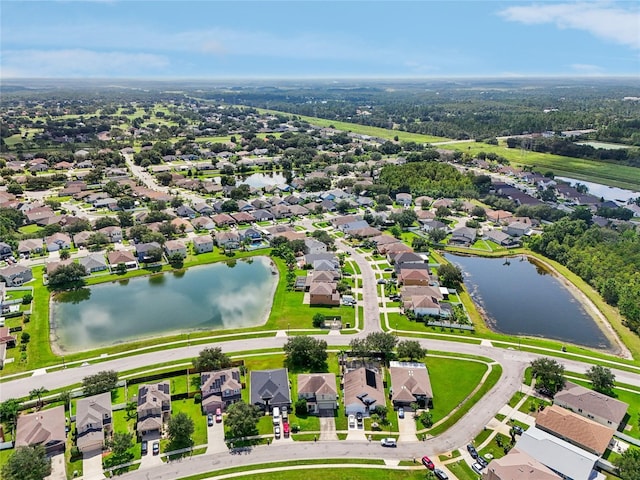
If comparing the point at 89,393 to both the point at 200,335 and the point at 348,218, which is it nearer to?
the point at 200,335

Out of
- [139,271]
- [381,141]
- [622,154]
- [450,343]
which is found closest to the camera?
[450,343]

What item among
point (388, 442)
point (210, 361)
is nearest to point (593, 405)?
point (388, 442)

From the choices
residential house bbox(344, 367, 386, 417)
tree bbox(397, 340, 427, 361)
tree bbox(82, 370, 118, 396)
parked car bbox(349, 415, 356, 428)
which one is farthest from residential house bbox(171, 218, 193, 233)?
parked car bbox(349, 415, 356, 428)

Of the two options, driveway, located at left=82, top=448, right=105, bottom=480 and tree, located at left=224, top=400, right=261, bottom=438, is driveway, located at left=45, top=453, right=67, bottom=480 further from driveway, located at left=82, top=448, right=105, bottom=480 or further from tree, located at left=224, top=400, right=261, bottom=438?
tree, located at left=224, top=400, right=261, bottom=438

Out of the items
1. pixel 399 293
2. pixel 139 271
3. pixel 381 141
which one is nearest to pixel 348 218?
pixel 399 293

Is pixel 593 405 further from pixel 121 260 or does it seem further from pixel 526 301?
pixel 121 260
